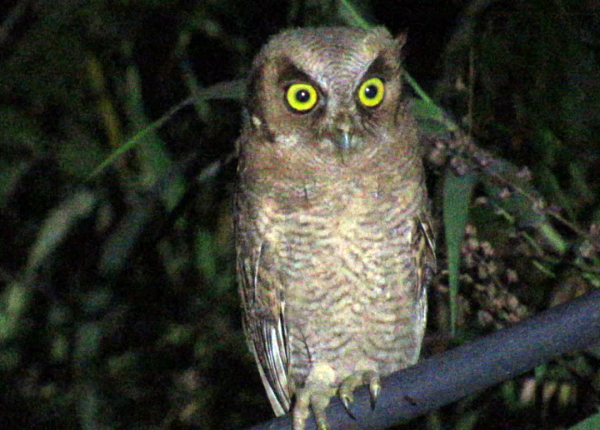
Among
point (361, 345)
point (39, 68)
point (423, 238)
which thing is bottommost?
point (361, 345)

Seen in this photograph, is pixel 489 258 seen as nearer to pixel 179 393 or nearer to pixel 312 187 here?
pixel 312 187

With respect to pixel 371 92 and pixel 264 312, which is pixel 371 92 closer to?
pixel 371 92

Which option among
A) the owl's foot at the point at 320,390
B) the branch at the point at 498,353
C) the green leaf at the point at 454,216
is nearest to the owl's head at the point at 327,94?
the green leaf at the point at 454,216

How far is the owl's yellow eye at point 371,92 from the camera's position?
5.26 ft

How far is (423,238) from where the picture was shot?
70.1 inches

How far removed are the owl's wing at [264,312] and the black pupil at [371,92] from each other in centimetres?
33

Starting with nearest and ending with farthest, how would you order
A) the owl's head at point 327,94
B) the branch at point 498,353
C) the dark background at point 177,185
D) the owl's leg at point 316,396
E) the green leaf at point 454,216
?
1. the branch at point 498,353
2. the owl's leg at point 316,396
3. the owl's head at point 327,94
4. the green leaf at point 454,216
5. the dark background at point 177,185

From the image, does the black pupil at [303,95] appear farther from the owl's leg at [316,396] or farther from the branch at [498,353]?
the branch at [498,353]

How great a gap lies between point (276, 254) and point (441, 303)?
830 mm

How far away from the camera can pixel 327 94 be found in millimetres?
1561

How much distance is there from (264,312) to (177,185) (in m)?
0.76

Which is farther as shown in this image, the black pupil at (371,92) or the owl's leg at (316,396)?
the black pupil at (371,92)

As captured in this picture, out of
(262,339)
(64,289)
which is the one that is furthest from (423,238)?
(64,289)

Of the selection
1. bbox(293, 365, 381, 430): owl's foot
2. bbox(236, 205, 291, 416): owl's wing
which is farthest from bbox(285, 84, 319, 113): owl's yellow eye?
bbox(293, 365, 381, 430): owl's foot
